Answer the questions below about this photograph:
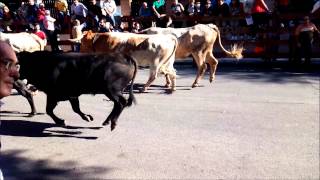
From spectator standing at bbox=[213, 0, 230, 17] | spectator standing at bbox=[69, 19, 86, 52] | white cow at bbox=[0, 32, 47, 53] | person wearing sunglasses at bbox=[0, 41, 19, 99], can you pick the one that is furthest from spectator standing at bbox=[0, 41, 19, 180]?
spectator standing at bbox=[213, 0, 230, 17]

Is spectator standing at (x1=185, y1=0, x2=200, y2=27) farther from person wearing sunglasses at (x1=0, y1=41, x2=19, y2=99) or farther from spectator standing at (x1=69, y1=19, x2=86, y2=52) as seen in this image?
person wearing sunglasses at (x1=0, y1=41, x2=19, y2=99)

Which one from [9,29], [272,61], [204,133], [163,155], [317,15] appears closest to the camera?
[163,155]

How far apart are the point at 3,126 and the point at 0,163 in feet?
5.21

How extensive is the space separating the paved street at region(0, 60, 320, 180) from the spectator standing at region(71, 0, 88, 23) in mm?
5357

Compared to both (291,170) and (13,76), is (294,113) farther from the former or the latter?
(13,76)

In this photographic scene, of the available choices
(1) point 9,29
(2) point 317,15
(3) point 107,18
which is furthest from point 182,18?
→ (1) point 9,29

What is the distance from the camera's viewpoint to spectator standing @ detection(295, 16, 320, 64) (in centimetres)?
1152

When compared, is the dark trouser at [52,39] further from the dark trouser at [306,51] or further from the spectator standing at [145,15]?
the dark trouser at [306,51]

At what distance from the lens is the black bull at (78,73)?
21.1 feet

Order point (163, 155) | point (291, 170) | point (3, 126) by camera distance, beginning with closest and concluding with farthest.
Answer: point (291, 170), point (163, 155), point (3, 126)

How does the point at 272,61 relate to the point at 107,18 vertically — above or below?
below

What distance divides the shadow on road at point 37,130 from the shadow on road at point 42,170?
3.06ft

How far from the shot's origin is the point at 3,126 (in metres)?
6.98

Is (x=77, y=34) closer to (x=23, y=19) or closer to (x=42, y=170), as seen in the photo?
(x=23, y=19)
